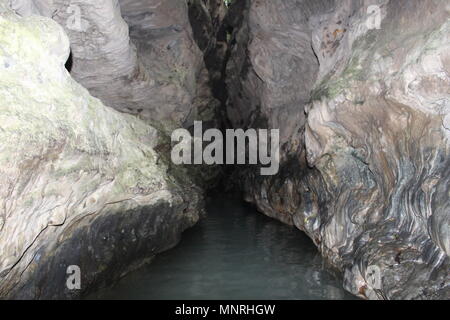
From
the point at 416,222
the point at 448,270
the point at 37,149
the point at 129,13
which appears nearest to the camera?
the point at 37,149

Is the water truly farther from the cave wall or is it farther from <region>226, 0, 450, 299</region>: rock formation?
the cave wall

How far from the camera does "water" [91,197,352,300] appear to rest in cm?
639

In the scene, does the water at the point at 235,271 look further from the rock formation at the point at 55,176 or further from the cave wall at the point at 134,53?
the cave wall at the point at 134,53

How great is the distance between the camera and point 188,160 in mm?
13125

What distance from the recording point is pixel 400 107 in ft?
20.2

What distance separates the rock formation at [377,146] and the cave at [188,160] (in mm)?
31

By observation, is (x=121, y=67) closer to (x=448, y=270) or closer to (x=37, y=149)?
(x=37, y=149)

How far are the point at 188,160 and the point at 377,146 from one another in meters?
7.30

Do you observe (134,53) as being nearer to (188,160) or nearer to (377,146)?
(188,160)

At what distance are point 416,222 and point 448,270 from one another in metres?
0.98

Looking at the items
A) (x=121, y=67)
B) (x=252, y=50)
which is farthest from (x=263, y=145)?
(x=121, y=67)

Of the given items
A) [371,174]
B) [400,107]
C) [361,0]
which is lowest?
[371,174]

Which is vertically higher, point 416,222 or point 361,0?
point 361,0

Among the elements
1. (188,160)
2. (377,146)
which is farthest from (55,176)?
(188,160)
